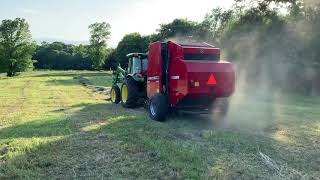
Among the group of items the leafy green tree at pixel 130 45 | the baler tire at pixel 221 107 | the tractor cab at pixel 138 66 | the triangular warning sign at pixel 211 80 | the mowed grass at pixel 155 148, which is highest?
the leafy green tree at pixel 130 45

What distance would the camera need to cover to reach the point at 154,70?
49.0ft

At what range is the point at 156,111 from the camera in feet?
46.0

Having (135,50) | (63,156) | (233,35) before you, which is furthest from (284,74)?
(135,50)

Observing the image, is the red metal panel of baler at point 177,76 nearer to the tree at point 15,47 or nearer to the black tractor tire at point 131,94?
the black tractor tire at point 131,94

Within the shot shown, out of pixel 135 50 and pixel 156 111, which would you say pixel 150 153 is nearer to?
pixel 156 111

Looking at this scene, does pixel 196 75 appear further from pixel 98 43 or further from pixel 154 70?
pixel 98 43

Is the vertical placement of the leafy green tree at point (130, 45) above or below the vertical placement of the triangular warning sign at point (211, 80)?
above

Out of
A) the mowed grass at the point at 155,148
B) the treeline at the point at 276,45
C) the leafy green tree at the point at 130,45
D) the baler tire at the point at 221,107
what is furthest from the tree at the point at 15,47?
the baler tire at the point at 221,107

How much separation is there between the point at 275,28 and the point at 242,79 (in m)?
4.83

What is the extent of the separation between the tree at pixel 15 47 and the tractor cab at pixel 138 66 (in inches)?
2598

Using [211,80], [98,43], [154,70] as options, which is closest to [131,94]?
[154,70]

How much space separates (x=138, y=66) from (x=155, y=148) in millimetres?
8798

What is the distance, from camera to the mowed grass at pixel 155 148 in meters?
7.74

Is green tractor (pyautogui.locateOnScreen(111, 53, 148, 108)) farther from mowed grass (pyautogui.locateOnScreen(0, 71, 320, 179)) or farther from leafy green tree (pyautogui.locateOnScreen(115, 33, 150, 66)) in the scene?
leafy green tree (pyautogui.locateOnScreen(115, 33, 150, 66))
